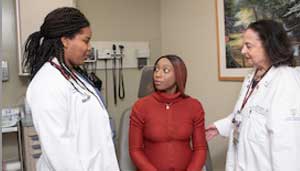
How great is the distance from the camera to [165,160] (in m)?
1.78

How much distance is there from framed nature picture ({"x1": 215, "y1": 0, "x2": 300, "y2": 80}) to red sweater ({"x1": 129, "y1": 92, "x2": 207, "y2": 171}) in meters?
Result: 0.59

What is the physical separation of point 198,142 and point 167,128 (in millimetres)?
217

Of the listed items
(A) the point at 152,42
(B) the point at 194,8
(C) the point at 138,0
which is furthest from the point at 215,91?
(C) the point at 138,0

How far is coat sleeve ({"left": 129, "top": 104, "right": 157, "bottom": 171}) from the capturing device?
1.78 m

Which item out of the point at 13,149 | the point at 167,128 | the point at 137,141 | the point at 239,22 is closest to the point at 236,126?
the point at 167,128

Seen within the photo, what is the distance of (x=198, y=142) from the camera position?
1.84 m

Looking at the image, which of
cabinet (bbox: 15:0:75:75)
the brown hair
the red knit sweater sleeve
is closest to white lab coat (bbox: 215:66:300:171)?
the red knit sweater sleeve

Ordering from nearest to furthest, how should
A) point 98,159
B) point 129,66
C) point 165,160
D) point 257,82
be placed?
point 98,159
point 257,82
point 165,160
point 129,66

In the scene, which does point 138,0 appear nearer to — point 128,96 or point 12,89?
point 128,96

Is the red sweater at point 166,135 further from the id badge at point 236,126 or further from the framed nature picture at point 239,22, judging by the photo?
the framed nature picture at point 239,22

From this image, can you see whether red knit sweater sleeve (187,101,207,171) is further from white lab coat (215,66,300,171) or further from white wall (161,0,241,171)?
white wall (161,0,241,171)

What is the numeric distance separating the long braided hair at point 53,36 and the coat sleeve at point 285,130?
3.05 feet

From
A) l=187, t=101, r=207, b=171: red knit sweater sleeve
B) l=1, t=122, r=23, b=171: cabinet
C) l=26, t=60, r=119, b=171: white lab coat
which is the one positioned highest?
l=26, t=60, r=119, b=171: white lab coat

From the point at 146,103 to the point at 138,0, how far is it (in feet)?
5.07
